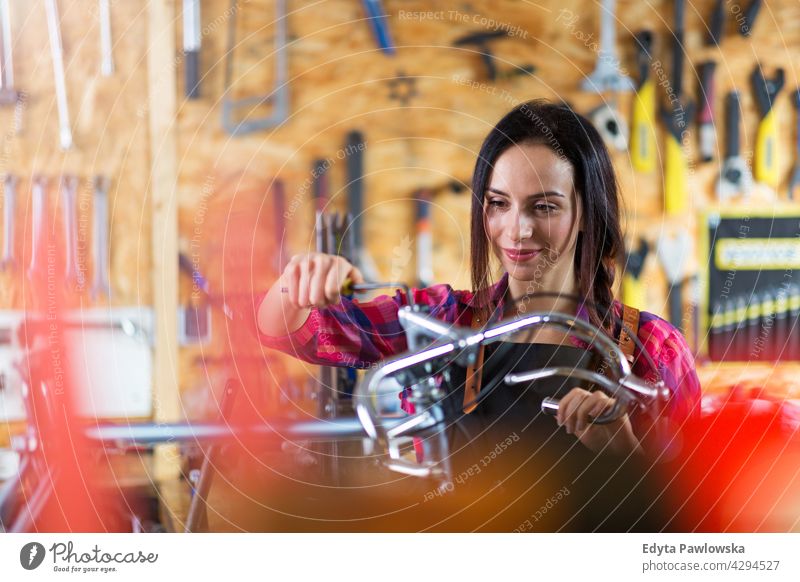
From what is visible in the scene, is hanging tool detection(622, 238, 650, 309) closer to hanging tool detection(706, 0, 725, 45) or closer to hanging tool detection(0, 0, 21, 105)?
hanging tool detection(706, 0, 725, 45)

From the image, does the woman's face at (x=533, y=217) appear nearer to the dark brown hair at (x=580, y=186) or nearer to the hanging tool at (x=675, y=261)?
the dark brown hair at (x=580, y=186)

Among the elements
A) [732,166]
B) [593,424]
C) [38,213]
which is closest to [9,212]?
[38,213]

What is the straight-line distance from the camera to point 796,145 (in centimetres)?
58

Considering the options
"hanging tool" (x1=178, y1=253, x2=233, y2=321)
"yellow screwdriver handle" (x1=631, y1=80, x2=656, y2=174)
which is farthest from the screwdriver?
"yellow screwdriver handle" (x1=631, y1=80, x2=656, y2=174)

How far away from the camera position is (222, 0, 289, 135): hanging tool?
0.55 m

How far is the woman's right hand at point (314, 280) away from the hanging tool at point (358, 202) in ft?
0.21

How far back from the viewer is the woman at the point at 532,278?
0.49m

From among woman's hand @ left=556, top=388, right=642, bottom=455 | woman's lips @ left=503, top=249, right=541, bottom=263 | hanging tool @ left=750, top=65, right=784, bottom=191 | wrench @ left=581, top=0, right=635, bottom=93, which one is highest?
wrench @ left=581, top=0, right=635, bottom=93

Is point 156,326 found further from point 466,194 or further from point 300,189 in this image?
point 466,194

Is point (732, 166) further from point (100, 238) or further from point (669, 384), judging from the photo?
point (100, 238)

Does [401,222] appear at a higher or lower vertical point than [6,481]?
higher

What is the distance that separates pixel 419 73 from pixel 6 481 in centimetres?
45
